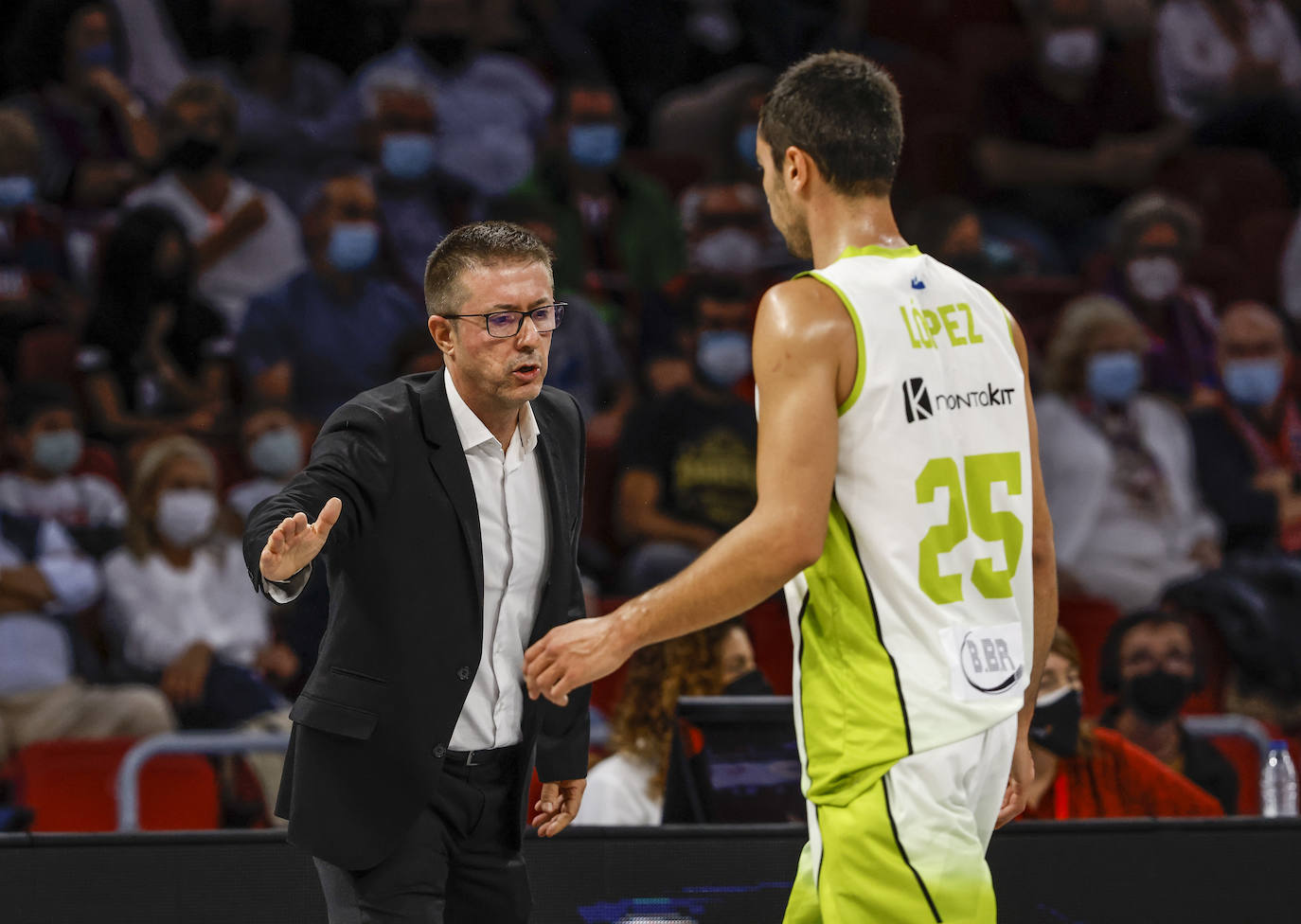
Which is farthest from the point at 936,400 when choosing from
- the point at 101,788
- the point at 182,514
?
the point at 182,514

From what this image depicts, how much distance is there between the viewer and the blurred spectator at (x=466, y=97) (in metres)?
7.55

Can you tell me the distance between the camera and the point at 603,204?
7.57 meters

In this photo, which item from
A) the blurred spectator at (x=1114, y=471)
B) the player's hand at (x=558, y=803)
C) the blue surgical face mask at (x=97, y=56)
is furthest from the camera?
the blue surgical face mask at (x=97, y=56)

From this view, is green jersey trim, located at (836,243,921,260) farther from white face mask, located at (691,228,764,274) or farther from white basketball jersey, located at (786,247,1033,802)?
white face mask, located at (691,228,764,274)

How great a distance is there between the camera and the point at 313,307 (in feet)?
22.4

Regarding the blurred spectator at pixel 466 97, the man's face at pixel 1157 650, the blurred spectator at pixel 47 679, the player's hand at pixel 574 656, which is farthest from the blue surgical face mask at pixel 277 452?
the player's hand at pixel 574 656

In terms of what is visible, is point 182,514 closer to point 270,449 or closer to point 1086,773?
point 270,449

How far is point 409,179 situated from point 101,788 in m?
3.50

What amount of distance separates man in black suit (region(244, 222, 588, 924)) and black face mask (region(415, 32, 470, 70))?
535 cm

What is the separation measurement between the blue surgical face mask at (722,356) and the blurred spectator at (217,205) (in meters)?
1.91

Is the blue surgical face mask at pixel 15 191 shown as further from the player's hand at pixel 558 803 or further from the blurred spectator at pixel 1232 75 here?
the blurred spectator at pixel 1232 75

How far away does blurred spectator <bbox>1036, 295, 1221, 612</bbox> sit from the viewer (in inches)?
263

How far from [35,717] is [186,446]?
1.18 metres

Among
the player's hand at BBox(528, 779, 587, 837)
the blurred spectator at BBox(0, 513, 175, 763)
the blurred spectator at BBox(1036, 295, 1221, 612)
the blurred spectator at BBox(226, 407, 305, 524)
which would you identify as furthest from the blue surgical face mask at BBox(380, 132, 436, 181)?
the player's hand at BBox(528, 779, 587, 837)
